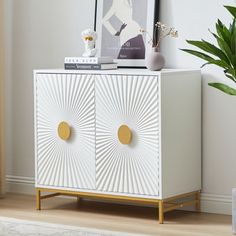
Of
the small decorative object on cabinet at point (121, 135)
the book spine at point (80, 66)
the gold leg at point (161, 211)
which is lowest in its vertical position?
the gold leg at point (161, 211)

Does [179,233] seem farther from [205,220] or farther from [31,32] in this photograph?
[31,32]

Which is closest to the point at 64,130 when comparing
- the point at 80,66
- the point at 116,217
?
the point at 80,66

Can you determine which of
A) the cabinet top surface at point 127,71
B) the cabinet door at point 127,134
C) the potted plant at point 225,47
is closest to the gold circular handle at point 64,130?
the cabinet door at point 127,134

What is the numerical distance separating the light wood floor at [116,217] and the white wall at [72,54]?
0.84ft

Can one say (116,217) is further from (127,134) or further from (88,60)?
(88,60)

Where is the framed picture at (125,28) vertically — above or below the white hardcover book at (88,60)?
above

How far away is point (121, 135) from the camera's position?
4590 millimetres

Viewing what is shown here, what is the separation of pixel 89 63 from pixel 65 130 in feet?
1.52

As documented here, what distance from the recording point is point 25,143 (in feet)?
18.3

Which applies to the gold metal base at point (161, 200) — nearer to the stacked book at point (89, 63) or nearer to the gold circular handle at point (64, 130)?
the gold circular handle at point (64, 130)

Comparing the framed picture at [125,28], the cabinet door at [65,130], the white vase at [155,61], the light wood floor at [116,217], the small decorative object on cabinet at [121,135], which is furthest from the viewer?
the framed picture at [125,28]

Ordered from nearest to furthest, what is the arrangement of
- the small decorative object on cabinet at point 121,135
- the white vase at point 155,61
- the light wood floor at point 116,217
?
the light wood floor at point 116,217
the small decorative object on cabinet at point 121,135
the white vase at point 155,61

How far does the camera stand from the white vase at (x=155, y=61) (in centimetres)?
462

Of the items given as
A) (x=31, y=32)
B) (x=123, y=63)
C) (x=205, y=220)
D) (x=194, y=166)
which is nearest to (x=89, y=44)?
(x=123, y=63)
